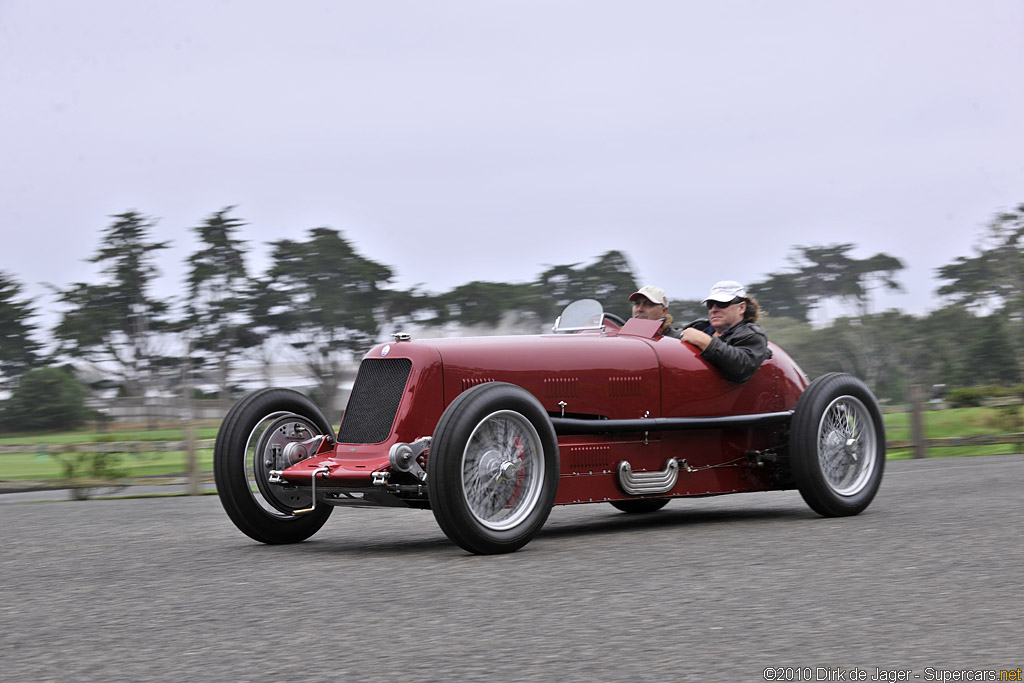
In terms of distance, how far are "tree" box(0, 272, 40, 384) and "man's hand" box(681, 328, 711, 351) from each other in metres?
40.5

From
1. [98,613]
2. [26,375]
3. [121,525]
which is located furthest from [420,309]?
[98,613]

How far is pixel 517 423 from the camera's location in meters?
6.94

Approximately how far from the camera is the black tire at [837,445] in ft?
26.6

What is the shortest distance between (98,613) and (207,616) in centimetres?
57

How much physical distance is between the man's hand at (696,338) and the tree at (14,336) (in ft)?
133

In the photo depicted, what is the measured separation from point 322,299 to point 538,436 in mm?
44910

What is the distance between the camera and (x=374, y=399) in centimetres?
747

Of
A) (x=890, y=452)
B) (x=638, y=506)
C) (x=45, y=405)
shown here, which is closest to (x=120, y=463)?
(x=638, y=506)

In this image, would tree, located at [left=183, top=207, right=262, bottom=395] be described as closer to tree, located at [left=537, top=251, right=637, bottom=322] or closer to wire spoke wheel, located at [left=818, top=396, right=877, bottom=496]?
tree, located at [left=537, top=251, right=637, bottom=322]

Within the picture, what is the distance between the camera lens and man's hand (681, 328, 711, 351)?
855 centimetres

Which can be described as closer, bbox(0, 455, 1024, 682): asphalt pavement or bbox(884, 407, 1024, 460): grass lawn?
bbox(0, 455, 1024, 682): asphalt pavement

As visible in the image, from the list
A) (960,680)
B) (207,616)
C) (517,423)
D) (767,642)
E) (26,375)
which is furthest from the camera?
(26,375)

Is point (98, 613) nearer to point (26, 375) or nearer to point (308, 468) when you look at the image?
point (308, 468)

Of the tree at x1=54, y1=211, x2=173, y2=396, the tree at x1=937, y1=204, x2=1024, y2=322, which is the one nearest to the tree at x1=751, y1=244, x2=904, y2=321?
the tree at x1=937, y1=204, x2=1024, y2=322
